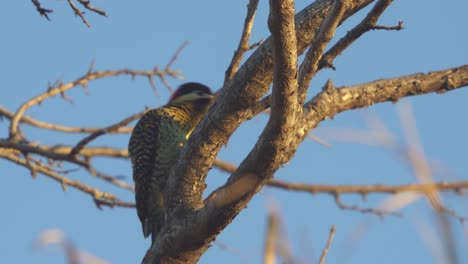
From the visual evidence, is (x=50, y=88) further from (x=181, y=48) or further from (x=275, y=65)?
(x=275, y=65)

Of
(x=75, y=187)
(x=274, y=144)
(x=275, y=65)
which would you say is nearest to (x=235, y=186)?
(x=274, y=144)

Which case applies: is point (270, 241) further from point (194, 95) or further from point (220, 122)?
point (194, 95)

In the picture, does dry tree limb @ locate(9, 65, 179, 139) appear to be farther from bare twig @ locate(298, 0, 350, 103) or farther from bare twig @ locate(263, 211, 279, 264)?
bare twig @ locate(263, 211, 279, 264)

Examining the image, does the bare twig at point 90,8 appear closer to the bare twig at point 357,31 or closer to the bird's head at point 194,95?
the bare twig at point 357,31

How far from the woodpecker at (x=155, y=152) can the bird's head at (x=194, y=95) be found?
0.12 metres

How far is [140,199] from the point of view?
6.79 meters

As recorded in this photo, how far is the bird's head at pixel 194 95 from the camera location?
7.38m

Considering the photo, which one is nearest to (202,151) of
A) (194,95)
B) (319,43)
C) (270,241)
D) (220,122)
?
(220,122)

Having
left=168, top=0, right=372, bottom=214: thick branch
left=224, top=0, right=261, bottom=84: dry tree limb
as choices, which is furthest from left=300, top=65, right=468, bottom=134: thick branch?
left=168, top=0, right=372, bottom=214: thick branch

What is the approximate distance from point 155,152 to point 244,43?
241 centimetres

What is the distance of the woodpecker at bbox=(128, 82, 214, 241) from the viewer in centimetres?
677

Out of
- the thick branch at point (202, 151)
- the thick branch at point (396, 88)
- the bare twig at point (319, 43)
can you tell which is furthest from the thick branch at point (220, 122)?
the thick branch at point (396, 88)

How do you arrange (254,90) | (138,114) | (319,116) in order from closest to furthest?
(254,90) < (319,116) < (138,114)

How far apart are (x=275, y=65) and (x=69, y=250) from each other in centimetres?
179
